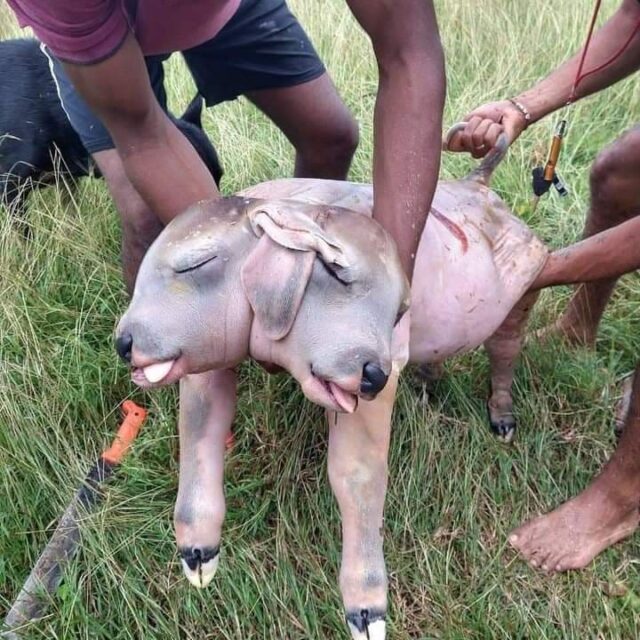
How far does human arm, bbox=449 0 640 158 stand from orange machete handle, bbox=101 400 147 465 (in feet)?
3.82

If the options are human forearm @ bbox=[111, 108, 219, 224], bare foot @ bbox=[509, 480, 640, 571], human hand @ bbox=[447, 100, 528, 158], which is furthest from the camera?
human hand @ bbox=[447, 100, 528, 158]

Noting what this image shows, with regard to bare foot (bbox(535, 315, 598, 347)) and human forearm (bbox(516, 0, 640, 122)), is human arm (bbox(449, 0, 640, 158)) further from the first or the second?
bare foot (bbox(535, 315, 598, 347))

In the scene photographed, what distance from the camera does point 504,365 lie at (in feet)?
7.70

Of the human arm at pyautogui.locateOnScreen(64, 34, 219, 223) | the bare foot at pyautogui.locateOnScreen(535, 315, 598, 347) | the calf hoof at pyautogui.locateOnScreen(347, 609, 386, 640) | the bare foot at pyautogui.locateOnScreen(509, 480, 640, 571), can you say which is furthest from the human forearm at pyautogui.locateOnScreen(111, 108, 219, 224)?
the bare foot at pyautogui.locateOnScreen(535, 315, 598, 347)

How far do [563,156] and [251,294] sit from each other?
107 inches

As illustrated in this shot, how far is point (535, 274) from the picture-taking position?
1952 mm

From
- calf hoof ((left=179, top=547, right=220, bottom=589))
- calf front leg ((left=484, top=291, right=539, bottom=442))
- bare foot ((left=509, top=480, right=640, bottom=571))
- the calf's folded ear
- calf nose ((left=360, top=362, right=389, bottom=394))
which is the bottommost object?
bare foot ((left=509, top=480, right=640, bottom=571))

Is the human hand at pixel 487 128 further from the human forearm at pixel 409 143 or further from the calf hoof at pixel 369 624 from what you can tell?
the calf hoof at pixel 369 624

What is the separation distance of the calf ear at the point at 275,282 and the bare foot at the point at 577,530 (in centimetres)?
119

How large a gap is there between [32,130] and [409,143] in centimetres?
216

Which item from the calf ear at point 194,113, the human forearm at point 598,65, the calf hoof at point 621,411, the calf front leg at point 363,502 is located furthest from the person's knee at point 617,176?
the calf ear at point 194,113

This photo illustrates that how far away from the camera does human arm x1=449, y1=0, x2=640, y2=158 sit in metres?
2.19

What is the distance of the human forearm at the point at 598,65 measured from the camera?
2.32 metres

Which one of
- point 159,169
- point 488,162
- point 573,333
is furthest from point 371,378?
point 573,333
